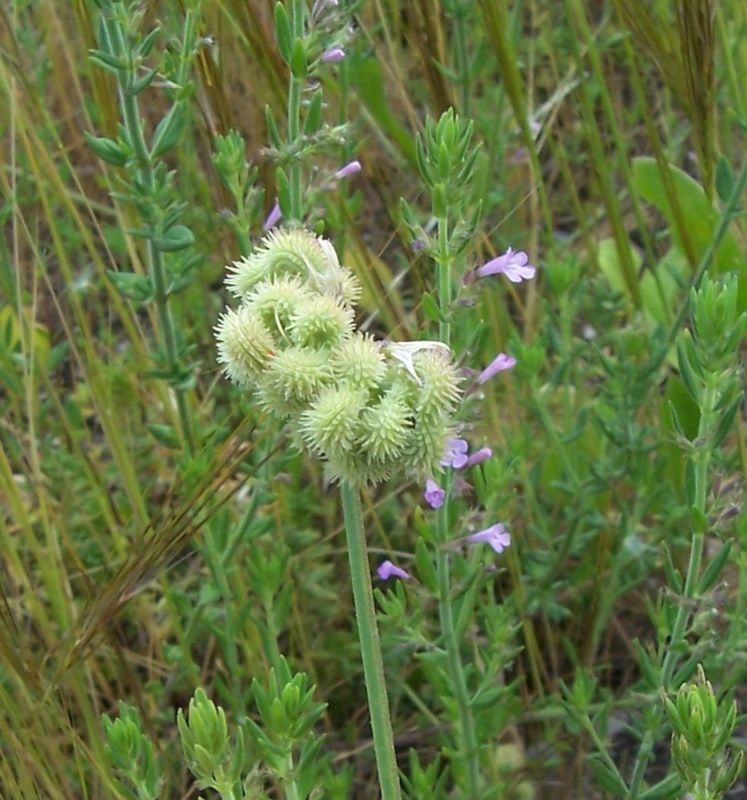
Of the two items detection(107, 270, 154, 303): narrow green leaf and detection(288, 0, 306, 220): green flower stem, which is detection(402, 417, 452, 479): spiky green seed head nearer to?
detection(288, 0, 306, 220): green flower stem

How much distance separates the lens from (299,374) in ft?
3.08

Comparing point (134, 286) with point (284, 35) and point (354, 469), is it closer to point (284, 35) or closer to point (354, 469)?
point (284, 35)

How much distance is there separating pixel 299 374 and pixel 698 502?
0.57 m

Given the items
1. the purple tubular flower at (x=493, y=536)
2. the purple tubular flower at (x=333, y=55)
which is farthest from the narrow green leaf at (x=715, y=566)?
the purple tubular flower at (x=333, y=55)

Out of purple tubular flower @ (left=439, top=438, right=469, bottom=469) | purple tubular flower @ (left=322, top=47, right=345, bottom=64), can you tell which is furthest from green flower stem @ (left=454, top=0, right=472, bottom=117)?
purple tubular flower @ (left=439, top=438, right=469, bottom=469)

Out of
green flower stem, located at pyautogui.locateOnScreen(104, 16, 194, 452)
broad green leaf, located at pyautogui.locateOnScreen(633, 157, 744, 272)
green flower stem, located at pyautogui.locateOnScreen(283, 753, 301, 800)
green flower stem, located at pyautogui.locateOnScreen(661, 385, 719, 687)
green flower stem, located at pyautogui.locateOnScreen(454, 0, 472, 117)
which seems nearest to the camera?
green flower stem, located at pyautogui.locateOnScreen(283, 753, 301, 800)

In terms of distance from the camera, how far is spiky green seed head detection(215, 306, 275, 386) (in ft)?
3.15

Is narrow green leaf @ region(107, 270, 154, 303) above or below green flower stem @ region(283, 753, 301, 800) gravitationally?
above

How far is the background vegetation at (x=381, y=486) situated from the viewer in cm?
145

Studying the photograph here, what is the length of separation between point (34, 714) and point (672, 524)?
1141 millimetres

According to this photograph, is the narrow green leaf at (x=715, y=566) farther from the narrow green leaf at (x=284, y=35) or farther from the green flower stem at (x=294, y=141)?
the narrow green leaf at (x=284, y=35)

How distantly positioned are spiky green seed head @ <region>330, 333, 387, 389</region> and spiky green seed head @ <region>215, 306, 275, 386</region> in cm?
6

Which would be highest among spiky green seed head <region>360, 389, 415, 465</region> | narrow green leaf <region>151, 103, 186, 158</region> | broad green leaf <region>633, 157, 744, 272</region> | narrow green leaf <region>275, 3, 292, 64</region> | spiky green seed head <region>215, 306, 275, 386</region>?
narrow green leaf <region>275, 3, 292, 64</region>

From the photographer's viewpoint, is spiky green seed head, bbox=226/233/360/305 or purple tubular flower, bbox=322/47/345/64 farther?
purple tubular flower, bbox=322/47/345/64
